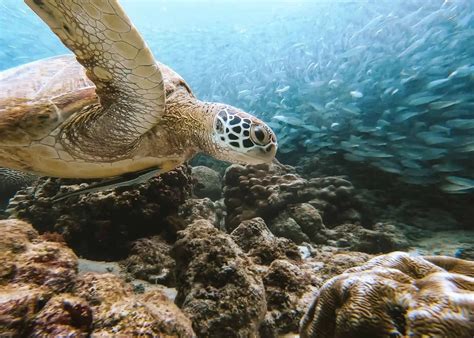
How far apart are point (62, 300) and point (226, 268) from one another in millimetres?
889

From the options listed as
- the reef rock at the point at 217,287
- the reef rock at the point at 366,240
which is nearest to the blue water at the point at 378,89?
the reef rock at the point at 366,240

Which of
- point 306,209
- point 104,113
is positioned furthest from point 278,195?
point 104,113

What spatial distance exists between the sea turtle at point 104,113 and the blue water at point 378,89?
411 centimetres

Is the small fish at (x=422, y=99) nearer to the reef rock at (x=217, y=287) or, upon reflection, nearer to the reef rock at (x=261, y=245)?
the reef rock at (x=261, y=245)

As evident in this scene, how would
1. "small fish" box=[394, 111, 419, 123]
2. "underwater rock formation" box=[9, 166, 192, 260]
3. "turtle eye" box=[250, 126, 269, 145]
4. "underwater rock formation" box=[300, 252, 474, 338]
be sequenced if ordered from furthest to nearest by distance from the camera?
"small fish" box=[394, 111, 419, 123], "underwater rock formation" box=[9, 166, 192, 260], "turtle eye" box=[250, 126, 269, 145], "underwater rock formation" box=[300, 252, 474, 338]

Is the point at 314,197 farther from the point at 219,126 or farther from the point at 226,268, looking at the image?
the point at 226,268

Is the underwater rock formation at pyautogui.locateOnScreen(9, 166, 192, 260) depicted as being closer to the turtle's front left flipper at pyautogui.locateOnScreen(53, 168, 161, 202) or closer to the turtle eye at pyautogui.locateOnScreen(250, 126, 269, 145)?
the turtle's front left flipper at pyautogui.locateOnScreen(53, 168, 161, 202)

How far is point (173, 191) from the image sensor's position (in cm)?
324

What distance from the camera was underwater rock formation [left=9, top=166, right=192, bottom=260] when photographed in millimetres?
2793

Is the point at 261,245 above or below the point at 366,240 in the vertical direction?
below

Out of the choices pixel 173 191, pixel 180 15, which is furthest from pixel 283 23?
pixel 173 191

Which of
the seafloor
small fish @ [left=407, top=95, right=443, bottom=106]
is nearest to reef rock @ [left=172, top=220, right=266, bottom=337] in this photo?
the seafloor

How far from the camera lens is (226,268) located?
173 centimetres

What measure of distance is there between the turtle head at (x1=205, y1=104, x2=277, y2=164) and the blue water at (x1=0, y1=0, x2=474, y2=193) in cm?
395
